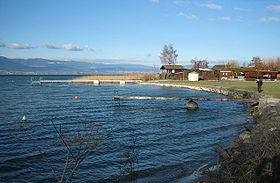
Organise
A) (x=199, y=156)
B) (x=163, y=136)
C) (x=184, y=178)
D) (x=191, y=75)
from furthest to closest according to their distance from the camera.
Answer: (x=191, y=75) < (x=163, y=136) < (x=199, y=156) < (x=184, y=178)

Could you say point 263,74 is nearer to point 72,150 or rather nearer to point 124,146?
point 124,146

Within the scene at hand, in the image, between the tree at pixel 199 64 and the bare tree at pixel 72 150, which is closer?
the bare tree at pixel 72 150

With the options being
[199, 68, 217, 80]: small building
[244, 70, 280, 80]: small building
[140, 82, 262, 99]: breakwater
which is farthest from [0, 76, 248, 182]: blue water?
[244, 70, 280, 80]: small building

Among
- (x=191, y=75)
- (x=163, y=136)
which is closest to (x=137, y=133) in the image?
(x=163, y=136)

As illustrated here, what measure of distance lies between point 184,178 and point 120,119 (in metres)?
11.5

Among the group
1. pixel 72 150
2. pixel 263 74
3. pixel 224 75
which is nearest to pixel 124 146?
pixel 72 150

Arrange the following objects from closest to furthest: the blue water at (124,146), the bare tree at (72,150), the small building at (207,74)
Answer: the bare tree at (72,150)
the blue water at (124,146)
the small building at (207,74)

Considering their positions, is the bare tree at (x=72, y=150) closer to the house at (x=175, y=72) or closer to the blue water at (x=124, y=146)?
the blue water at (x=124, y=146)

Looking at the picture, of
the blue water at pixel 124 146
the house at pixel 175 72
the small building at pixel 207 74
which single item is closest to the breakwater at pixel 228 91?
the blue water at pixel 124 146

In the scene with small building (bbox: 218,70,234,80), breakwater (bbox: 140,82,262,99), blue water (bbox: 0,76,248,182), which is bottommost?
blue water (bbox: 0,76,248,182)

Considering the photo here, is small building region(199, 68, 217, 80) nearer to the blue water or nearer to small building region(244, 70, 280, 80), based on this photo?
small building region(244, 70, 280, 80)

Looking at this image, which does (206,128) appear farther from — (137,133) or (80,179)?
(80,179)

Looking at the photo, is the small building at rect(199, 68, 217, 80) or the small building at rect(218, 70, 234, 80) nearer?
the small building at rect(199, 68, 217, 80)

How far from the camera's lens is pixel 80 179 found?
873 centimetres
